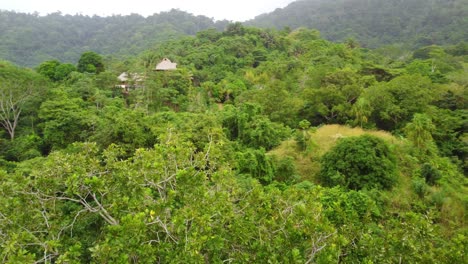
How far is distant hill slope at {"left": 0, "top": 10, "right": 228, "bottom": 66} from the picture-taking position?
5516cm

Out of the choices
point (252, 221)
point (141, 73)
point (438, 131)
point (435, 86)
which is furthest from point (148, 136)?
point (435, 86)

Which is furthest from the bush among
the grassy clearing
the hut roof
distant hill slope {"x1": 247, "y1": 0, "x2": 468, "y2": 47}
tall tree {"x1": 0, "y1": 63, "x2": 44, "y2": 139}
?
distant hill slope {"x1": 247, "y1": 0, "x2": 468, "y2": 47}

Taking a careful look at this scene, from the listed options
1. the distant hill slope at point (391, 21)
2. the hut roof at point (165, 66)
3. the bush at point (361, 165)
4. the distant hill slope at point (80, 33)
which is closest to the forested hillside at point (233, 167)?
the bush at point (361, 165)

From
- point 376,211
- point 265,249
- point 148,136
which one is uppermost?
point 265,249

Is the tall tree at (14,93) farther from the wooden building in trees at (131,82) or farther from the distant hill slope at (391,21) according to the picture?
the distant hill slope at (391,21)

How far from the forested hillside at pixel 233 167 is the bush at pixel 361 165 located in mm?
48

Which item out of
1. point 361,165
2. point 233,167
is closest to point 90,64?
point 233,167

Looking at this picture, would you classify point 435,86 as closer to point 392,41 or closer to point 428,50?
point 428,50

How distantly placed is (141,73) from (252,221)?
63.8 ft

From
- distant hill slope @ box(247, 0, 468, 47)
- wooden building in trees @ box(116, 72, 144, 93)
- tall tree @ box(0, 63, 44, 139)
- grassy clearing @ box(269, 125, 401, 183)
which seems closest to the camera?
grassy clearing @ box(269, 125, 401, 183)

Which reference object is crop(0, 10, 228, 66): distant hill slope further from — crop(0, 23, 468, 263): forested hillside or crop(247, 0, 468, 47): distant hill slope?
crop(0, 23, 468, 263): forested hillside

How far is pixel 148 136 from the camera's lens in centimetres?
1138

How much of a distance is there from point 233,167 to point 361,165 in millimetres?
4428

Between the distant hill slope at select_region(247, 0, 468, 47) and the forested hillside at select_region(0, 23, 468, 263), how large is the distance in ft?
102
